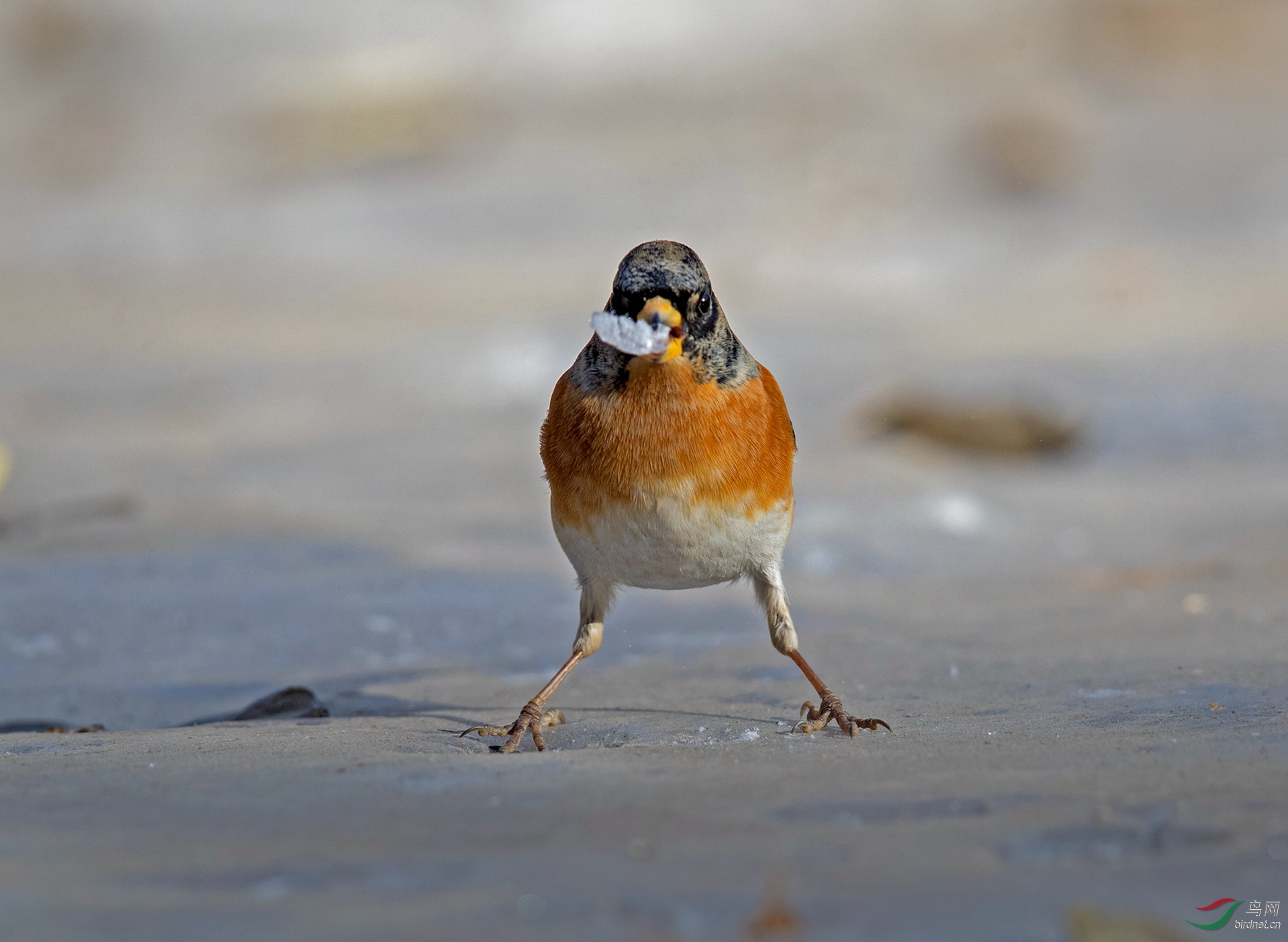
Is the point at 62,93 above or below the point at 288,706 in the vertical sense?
above

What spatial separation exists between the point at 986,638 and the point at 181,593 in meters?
3.60

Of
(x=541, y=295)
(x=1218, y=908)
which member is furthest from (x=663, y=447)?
(x=541, y=295)

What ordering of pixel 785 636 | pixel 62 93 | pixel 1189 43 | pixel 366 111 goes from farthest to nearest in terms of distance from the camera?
pixel 1189 43 < pixel 62 93 < pixel 366 111 < pixel 785 636

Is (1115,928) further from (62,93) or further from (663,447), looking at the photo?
(62,93)

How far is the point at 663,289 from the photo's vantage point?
13.2 feet

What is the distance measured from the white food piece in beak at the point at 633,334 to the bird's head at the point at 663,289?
23 mm

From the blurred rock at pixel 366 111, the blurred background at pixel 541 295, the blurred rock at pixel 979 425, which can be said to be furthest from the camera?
the blurred rock at pixel 366 111

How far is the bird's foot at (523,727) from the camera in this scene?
13.1ft

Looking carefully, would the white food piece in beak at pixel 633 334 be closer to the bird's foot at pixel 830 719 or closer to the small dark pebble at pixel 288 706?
the bird's foot at pixel 830 719

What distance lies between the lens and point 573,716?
14.5 feet

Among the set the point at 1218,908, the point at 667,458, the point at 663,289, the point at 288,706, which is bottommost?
the point at 288,706

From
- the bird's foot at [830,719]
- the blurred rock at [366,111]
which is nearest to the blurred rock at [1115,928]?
the bird's foot at [830,719]

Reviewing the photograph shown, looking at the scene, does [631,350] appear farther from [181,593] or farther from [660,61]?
[660,61]

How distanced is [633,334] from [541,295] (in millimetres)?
10697
